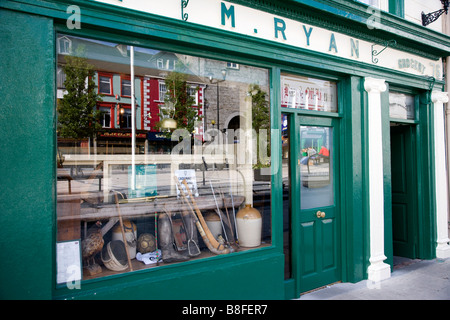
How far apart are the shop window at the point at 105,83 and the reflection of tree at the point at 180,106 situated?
27.8 inches

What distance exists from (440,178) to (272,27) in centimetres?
422

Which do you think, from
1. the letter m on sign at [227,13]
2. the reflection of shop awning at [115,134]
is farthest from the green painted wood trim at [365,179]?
the reflection of shop awning at [115,134]

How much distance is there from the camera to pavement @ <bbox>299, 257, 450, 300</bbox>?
4.08 metres

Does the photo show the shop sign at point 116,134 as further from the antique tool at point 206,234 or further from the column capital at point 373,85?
the column capital at point 373,85

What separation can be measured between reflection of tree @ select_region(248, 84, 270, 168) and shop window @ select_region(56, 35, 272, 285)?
0.5 inches

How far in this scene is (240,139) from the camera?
464 cm

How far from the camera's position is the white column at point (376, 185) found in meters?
4.64

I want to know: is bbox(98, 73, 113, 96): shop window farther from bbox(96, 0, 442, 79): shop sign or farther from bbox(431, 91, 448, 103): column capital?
bbox(431, 91, 448, 103): column capital

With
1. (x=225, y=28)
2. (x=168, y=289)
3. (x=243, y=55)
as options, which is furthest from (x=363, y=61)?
(x=168, y=289)

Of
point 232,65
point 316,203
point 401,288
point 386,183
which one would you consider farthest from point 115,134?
point 401,288

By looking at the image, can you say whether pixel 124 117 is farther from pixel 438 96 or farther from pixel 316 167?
pixel 438 96
